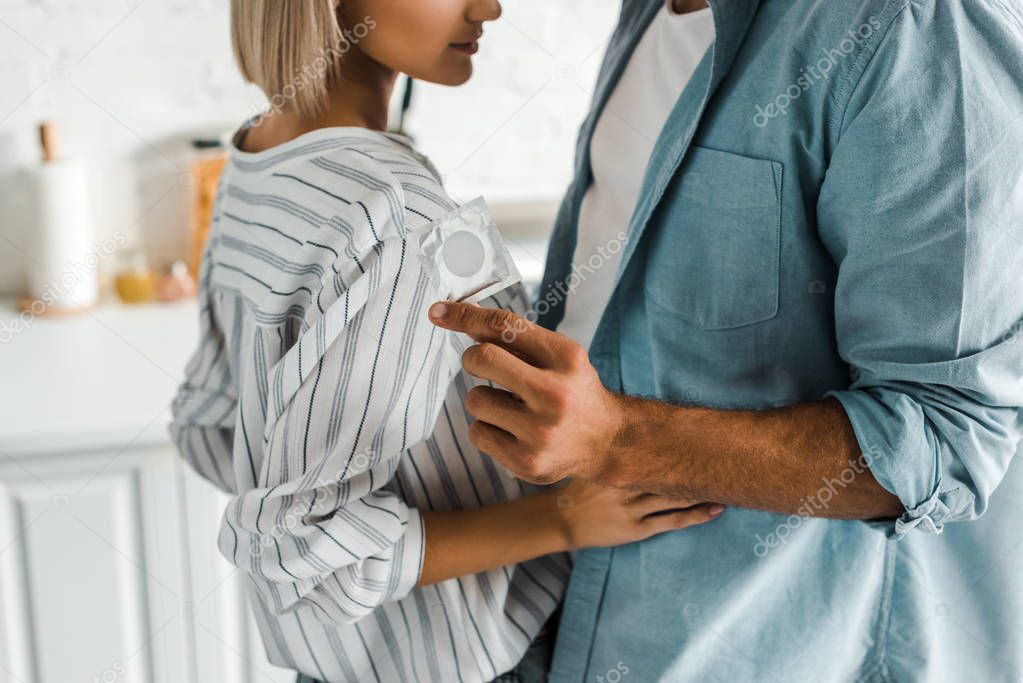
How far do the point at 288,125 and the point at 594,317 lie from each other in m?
0.30

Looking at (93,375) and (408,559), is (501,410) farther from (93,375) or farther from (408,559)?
(93,375)

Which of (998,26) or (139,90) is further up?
(998,26)

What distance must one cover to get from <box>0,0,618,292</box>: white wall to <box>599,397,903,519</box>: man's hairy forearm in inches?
49.5

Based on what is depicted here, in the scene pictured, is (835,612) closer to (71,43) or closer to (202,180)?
(202,180)

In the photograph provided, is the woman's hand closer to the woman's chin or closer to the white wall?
the woman's chin

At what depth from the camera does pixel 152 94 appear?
5.40 feet

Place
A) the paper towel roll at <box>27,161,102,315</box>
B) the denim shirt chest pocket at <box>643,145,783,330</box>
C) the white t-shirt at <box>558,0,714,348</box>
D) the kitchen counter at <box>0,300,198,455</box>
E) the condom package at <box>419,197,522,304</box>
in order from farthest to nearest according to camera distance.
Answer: the paper towel roll at <box>27,161,102,315</box> → the kitchen counter at <box>0,300,198,455</box> → the white t-shirt at <box>558,0,714,348</box> → the denim shirt chest pocket at <box>643,145,783,330</box> → the condom package at <box>419,197,522,304</box>

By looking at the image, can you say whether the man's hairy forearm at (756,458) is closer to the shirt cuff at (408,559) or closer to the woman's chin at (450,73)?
the shirt cuff at (408,559)

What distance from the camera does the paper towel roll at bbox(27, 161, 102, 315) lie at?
5.08 feet

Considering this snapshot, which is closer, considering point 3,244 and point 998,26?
point 998,26

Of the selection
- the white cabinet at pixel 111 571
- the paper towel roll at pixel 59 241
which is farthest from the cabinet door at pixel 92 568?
the paper towel roll at pixel 59 241

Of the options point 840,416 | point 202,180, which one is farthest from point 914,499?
point 202,180

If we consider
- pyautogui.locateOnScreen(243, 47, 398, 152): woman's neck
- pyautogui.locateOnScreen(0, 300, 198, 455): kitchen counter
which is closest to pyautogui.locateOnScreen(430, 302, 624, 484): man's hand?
pyautogui.locateOnScreen(243, 47, 398, 152): woman's neck

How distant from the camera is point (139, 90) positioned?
164 centimetres
